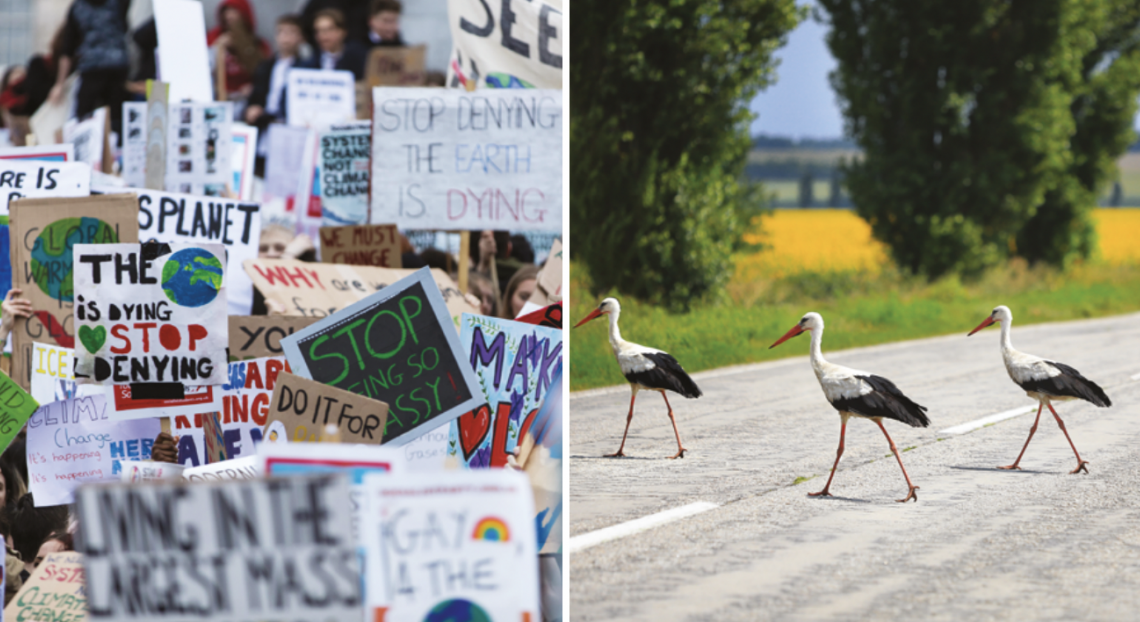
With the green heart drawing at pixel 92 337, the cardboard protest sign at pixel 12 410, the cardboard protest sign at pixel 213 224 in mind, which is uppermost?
the cardboard protest sign at pixel 213 224

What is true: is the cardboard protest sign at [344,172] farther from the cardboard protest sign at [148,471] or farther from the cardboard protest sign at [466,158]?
the cardboard protest sign at [148,471]

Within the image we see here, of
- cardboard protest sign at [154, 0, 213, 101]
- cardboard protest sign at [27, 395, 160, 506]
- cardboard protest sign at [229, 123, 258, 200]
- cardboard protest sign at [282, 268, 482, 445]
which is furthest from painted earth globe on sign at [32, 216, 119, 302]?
cardboard protest sign at [154, 0, 213, 101]

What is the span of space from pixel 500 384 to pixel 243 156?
6.69 m

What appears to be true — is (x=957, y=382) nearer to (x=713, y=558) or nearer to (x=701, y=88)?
(x=701, y=88)

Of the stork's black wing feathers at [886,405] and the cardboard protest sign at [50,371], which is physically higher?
the cardboard protest sign at [50,371]

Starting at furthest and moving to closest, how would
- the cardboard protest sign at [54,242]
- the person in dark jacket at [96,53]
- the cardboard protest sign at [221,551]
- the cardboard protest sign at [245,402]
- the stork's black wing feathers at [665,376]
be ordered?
1. the person in dark jacket at [96,53]
2. the stork's black wing feathers at [665,376]
3. the cardboard protest sign at [54,242]
4. the cardboard protest sign at [245,402]
5. the cardboard protest sign at [221,551]

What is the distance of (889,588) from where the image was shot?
516 cm

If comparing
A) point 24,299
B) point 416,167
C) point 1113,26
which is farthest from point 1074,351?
point 1113,26

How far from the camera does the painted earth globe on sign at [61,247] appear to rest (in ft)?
21.6

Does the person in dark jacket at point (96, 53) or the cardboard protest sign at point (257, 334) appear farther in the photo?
the person in dark jacket at point (96, 53)

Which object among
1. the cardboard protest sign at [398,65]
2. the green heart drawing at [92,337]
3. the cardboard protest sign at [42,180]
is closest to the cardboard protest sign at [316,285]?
the cardboard protest sign at [42,180]

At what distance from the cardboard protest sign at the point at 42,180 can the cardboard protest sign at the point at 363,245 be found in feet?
6.13

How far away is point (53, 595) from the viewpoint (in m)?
5.16

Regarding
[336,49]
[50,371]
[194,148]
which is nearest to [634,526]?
[50,371]
